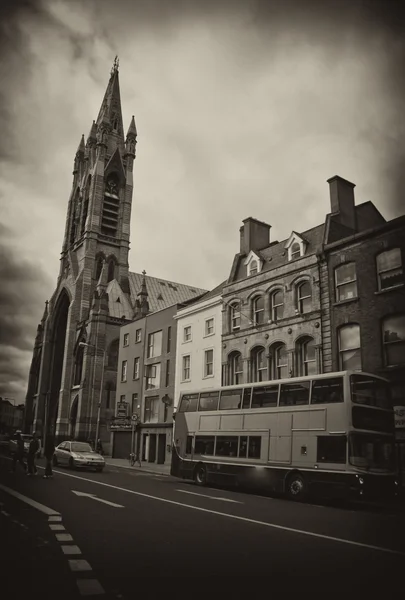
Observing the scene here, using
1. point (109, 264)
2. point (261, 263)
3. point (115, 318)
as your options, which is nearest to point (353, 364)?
point (261, 263)

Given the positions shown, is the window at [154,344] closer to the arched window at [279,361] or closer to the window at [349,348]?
the arched window at [279,361]

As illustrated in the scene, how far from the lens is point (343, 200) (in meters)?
28.6

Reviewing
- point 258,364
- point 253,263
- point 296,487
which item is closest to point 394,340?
point 296,487

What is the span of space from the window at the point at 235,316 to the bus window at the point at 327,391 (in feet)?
45.3

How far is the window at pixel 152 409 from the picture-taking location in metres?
40.0

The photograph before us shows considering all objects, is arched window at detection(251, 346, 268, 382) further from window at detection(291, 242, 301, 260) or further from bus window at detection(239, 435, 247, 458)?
bus window at detection(239, 435, 247, 458)

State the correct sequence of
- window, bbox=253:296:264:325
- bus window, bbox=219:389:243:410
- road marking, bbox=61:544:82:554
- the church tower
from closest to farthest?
road marking, bbox=61:544:82:554, bus window, bbox=219:389:243:410, window, bbox=253:296:264:325, the church tower

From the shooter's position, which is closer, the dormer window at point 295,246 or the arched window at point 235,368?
the dormer window at point 295,246

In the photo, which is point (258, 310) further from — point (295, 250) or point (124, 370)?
point (124, 370)

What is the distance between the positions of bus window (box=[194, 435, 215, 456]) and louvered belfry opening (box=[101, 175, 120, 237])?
5840 centimetres

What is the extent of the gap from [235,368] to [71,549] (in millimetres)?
24752

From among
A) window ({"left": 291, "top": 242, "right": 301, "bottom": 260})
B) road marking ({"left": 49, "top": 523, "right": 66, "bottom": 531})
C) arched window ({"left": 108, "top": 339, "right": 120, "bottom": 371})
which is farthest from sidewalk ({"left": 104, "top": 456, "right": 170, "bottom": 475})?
arched window ({"left": 108, "top": 339, "right": 120, "bottom": 371})

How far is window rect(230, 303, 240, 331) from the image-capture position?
31766 millimetres

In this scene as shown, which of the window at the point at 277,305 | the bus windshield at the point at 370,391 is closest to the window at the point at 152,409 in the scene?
the window at the point at 277,305
